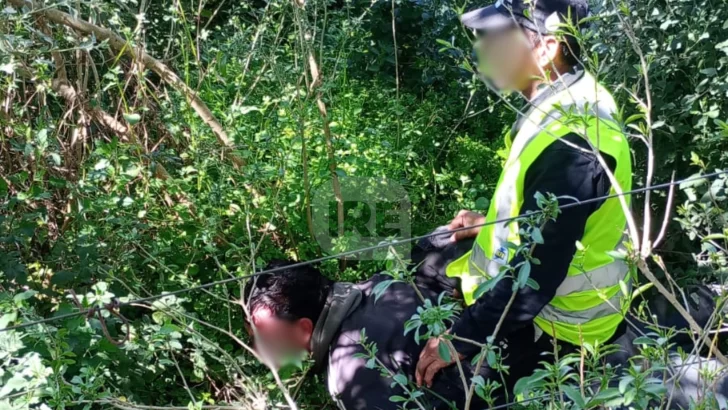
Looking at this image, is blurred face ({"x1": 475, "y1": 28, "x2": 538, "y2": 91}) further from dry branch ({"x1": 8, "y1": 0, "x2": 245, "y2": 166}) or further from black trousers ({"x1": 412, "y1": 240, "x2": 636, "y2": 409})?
dry branch ({"x1": 8, "y1": 0, "x2": 245, "y2": 166})

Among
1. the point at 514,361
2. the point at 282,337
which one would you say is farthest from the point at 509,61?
the point at 282,337

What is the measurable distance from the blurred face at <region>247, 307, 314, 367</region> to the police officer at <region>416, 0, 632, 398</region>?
0.45 metres

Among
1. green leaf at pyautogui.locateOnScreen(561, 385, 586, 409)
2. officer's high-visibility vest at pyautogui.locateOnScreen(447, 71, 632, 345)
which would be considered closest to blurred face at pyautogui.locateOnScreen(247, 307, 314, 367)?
officer's high-visibility vest at pyautogui.locateOnScreen(447, 71, 632, 345)

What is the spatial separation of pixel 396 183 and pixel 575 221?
6.37 ft

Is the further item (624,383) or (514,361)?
(514,361)

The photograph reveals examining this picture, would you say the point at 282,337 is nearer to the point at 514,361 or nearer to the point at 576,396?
the point at 514,361

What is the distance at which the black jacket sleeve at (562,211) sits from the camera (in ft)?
6.21

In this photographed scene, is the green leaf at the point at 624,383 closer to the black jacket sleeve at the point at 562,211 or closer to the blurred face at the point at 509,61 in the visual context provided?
the black jacket sleeve at the point at 562,211

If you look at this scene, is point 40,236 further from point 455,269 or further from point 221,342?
point 455,269

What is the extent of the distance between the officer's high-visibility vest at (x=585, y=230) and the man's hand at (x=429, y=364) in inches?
10.9

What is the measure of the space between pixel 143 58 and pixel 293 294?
1.47 m

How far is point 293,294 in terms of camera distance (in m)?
2.45

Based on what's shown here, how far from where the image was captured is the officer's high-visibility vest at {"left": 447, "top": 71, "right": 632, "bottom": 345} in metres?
1.94

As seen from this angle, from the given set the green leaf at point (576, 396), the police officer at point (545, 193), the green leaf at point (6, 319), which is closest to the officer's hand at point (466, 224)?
the police officer at point (545, 193)
